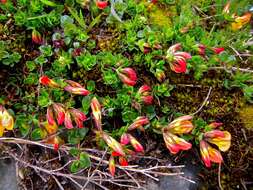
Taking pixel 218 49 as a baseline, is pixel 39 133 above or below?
below

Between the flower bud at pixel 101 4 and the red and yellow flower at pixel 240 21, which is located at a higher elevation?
the flower bud at pixel 101 4

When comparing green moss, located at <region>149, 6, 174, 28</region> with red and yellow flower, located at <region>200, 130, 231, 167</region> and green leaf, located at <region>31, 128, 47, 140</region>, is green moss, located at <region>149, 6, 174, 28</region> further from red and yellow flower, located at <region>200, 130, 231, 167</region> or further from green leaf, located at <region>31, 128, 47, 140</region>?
green leaf, located at <region>31, 128, 47, 140</region>

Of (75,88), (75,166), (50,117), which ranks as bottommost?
(75,166)

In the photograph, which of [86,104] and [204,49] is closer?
[86,104]

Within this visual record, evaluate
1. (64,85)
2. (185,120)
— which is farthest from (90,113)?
(185,120)

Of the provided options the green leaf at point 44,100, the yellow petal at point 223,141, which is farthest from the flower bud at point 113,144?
the yellow petal at point 223,141

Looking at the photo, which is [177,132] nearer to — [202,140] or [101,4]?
[202,140]

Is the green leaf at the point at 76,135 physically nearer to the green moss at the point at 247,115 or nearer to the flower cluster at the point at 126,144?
the flower cluster at the point at 126,144

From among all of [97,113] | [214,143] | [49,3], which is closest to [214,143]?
[214,143]

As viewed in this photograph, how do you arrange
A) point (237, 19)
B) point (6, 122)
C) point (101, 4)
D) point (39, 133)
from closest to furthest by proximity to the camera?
1. point (6, 122)
2. point (39, 133)
3. point (101, 4)
4. point (237, 19)
